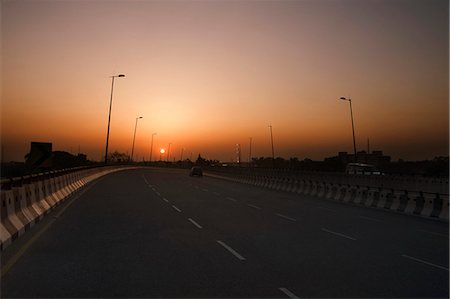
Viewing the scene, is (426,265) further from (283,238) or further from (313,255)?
(283,238)

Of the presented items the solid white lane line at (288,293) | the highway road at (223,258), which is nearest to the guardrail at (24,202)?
the highway road at (223,258)

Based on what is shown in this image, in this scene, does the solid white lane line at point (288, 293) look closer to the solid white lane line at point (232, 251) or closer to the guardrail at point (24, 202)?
the solid white lane line at point (232, 251)

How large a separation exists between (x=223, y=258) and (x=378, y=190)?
17467 mm

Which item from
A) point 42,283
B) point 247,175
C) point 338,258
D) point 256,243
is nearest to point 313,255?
point 338,258

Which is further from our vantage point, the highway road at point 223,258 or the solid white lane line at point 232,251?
the solid white lane line at point 232,251

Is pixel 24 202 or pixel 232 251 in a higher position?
pixel 24 202

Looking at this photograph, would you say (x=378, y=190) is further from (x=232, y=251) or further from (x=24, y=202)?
(x=24, y=202)

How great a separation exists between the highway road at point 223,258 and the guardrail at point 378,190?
3.94 metres

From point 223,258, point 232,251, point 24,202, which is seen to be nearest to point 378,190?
point 232,251

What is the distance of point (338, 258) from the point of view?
1012 centimetres

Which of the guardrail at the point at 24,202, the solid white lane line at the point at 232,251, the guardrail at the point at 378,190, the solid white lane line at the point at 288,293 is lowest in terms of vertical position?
the solid white lane line at the point at 288,293

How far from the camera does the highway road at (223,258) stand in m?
7.39

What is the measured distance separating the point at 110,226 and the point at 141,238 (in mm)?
2569

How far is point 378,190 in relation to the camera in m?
25.3
